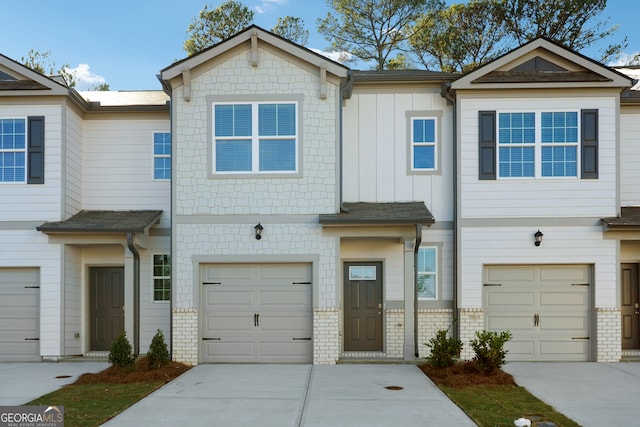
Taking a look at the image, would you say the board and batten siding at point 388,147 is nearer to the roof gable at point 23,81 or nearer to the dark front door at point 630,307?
the dark front door at point 630,307

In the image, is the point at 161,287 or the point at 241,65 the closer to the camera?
the point at 241,65

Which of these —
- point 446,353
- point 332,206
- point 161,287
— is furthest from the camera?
point 161,287

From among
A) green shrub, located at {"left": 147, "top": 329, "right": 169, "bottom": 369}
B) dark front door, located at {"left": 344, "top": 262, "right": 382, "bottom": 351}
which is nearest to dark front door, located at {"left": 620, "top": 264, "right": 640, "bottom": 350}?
dark front door, located at {"left": 344, "top": 262, "right": 382, "bottom": 351}

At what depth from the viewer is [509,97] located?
44.2ft

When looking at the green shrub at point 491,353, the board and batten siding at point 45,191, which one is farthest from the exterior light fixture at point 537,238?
the board and batten siding at point 45,191

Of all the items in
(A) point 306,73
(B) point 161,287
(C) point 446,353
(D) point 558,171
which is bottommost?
(C) point 446,353

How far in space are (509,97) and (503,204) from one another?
7.34ft

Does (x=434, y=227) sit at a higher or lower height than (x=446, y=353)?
higher

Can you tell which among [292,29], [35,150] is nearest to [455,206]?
[35,150]

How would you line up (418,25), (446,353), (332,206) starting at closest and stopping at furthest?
(446,353), (332,206), (418,25)

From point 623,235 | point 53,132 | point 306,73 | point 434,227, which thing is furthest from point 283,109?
point 623,235

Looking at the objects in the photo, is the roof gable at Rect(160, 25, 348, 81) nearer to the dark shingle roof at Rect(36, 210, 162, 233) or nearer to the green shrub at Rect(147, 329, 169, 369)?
the dark shingle roof at Rect(36, 210, 162, 233)

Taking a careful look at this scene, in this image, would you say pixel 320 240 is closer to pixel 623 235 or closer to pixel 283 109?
pixel 283 109

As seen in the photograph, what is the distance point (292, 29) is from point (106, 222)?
16.2 meters
